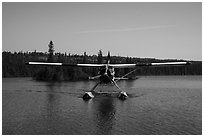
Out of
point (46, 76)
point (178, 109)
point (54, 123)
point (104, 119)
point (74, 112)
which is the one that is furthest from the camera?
point (46, 76)

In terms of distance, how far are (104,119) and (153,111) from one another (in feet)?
10.6

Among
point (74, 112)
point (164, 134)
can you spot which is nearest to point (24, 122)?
point (74, 112)

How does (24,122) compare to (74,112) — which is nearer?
(24,122)

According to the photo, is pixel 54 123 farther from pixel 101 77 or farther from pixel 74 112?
pixel 101 77

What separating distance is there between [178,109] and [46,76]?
4330 centimetres

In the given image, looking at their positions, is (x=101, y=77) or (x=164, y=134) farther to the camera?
(x=101, y=77)

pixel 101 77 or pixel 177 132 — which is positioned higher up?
pixel 101 77

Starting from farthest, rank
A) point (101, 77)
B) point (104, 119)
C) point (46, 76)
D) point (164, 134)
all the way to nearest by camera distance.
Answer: point (46, 76) → point (101, 77) → point (104, 119) → point (164, 134)

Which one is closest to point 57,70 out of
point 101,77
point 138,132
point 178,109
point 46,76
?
point 46,76

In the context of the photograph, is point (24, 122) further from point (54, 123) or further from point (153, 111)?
point (153, 111)

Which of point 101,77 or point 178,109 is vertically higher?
point 101,77

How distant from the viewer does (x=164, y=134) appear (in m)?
9.14

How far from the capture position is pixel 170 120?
36.1ft

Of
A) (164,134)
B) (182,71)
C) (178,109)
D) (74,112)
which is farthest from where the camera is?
(182,71)
